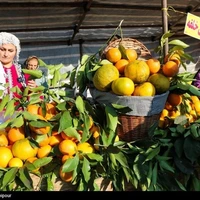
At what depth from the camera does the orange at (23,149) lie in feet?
2.95

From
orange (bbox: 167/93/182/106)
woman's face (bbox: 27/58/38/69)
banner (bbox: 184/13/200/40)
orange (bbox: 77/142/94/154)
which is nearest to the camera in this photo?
orange (bbox: 77/142/94/154)

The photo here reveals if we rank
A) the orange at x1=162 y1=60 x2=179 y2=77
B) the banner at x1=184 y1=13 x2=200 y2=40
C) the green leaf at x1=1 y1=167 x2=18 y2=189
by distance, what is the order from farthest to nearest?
the banner at x1=184 y1=13 x2=200 y2=40 < the orange at x1=162 y1=60 x2=179 y2=77 < the green leaf at x1=1 y1=167 x2=18 y2=189

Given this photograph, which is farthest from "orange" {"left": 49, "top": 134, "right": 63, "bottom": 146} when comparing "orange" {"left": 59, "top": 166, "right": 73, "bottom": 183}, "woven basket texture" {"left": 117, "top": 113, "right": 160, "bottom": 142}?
"woven basket texture" {"left": 117, "top": 113, "right": 160, "bottom": 142}

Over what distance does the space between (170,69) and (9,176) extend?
678mm

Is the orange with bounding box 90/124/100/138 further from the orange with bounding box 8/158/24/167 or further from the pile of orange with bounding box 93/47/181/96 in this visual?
the orange with bounding box 8/158/24/167

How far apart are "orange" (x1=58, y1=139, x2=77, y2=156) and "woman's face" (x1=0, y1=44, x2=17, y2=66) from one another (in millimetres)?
961

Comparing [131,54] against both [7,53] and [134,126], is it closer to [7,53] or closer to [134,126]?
[134,126]

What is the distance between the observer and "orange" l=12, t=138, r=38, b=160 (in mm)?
900

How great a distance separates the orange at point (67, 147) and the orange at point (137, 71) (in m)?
0.33

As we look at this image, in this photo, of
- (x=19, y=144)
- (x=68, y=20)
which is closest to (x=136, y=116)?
(x=19, y=144)

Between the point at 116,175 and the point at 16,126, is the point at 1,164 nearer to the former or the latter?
the point at 16,126

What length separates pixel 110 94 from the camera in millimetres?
1011

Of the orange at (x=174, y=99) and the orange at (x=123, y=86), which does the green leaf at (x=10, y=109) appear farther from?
the orange at (x=174, y=99)

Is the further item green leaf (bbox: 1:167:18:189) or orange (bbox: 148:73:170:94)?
orange (bbox: 148:73:170:94)
